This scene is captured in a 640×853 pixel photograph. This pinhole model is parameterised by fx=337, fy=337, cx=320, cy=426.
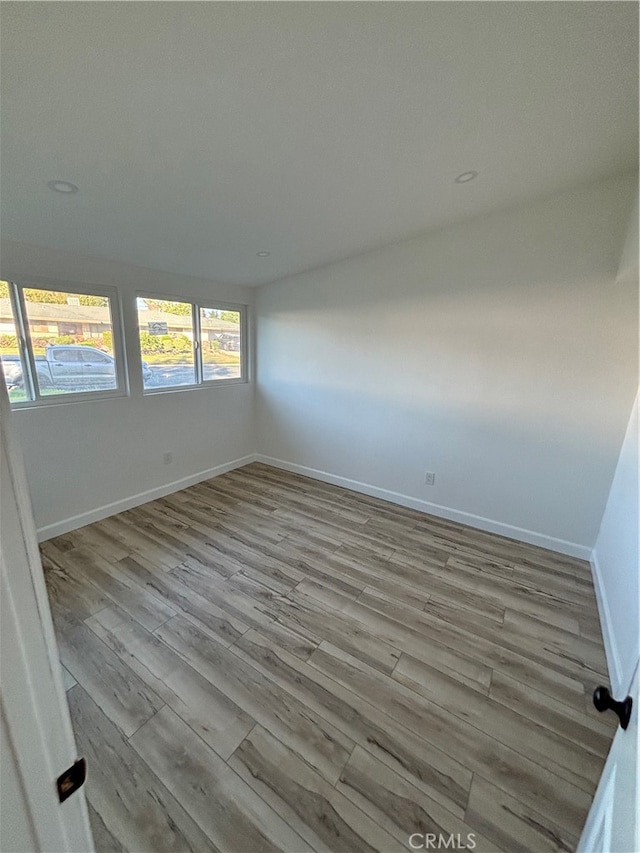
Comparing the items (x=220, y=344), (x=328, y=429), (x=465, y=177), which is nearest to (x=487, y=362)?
(x=465, y=177)

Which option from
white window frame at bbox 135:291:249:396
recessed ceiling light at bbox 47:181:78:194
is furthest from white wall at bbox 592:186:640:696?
white window frame at bbox 135:291:249:396

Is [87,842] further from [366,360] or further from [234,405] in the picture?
[234,405]

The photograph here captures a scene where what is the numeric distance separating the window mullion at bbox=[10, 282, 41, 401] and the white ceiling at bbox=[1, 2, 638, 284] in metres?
0.40

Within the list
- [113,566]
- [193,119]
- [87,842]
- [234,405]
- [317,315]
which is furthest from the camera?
[234,405]

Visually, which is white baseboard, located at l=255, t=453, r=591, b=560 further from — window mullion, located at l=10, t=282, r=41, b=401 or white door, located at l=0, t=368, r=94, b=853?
white door, located at l=0, t=368, r=94, b=853

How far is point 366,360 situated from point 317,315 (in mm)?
749

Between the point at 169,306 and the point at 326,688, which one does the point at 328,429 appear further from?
the point at 326,688

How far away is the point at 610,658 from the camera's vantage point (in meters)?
1.76

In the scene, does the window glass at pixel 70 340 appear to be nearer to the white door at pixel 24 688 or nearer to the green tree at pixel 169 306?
the green tree at pixel 169 306

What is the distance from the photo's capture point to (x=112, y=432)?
115 inches

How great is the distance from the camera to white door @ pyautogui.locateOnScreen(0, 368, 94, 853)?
43 centimetres

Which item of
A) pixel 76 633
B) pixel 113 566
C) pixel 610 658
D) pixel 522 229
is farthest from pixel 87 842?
pixel 522 229

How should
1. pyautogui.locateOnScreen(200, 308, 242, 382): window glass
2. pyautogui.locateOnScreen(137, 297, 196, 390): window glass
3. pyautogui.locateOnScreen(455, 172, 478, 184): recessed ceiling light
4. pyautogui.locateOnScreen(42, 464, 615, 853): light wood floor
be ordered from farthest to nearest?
pyautogui.locateOnScreen(200, 308, 242, 382): window glass < pyautogui.locateOnScreen(137, 297, 196, 390): window glass < pyautogui.locateOnScreen(455, 172, 478, 184): recessed ceiling light < pyautogui.locateOnScreen(42, 464, 615, 853): light wood floor

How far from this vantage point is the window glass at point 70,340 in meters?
2.40
